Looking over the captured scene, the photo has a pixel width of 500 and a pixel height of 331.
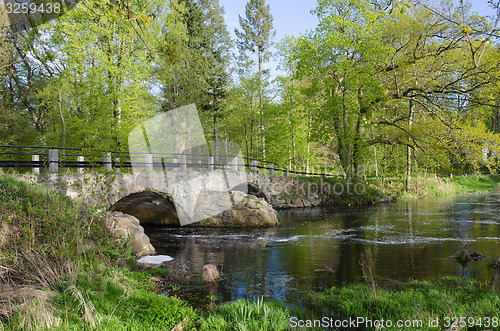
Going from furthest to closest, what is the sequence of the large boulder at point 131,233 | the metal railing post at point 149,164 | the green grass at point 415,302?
the metal railing post at point 149,164 → the large boulder at point 131,233 → the green grass at point 415,302

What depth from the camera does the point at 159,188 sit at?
46.6 ft

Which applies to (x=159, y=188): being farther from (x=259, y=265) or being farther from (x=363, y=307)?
(x=363, y=307)

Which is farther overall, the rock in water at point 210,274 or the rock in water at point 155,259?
the rock in water at point 155,259

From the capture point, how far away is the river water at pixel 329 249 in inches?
276

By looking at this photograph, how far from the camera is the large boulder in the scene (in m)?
9.77

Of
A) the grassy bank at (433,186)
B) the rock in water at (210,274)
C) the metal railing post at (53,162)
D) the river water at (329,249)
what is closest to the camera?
the river water at (329,249)

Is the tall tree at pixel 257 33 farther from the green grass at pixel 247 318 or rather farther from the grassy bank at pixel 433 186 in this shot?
the green grass at pixel 247 318

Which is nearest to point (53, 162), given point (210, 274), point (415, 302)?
point (210, 274)

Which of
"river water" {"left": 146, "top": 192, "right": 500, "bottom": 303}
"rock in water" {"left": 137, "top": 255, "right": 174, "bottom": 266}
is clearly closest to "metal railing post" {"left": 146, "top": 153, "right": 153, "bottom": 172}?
"river water" {"left": 146, "top": 192, "right": 500, "bottom": 303}

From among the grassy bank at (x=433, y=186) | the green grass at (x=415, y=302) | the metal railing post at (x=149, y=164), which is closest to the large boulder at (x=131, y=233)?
the metal railing post at (x=149, y=164)

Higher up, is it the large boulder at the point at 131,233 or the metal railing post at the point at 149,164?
the metal railing post at the point at 149,164

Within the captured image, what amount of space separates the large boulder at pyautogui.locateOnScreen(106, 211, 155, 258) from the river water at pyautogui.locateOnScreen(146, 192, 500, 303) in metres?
0.72

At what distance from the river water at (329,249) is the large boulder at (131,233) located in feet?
2.36

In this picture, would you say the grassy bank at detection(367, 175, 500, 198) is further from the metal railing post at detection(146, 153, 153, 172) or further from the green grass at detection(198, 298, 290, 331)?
the green grass at detection(198, 298, 290, 331)
